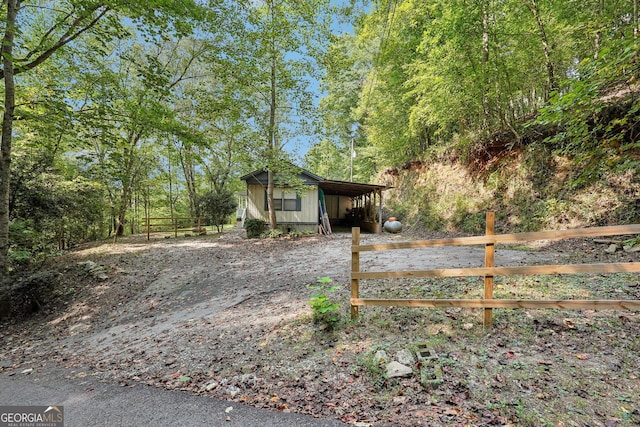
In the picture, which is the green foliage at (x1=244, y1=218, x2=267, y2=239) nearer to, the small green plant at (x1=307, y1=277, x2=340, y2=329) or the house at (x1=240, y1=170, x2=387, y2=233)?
the house at (x1=240, y1=170, x2=387, y2=233)

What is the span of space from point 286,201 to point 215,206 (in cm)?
696

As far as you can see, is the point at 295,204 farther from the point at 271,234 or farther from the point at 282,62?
the point at 282,62

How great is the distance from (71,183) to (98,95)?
17.2 feet

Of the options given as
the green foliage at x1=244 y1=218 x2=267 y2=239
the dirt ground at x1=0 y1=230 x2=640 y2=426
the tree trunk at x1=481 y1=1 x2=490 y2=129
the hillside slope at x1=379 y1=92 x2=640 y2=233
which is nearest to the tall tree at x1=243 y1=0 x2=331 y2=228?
the green foliage at x1=244 y1=218 x2=267 y2=239

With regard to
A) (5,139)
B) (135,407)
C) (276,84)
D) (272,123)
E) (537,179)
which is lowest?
(135,407)

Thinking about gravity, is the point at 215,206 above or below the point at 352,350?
above

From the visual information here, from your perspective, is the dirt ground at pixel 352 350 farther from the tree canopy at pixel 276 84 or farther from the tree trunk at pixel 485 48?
the tree trunk at pixel 485 48

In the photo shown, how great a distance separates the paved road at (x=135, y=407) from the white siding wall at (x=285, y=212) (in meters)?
11.4

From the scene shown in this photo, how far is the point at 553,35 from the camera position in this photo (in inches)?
294

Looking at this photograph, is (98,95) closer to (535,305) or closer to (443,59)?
(535,305)

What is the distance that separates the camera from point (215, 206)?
726 inches

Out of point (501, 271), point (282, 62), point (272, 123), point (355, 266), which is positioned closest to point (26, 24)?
point (272, 123)

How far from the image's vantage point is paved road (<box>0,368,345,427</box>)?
201 cm

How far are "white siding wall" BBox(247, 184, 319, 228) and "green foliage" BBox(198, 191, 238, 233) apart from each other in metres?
5.01
